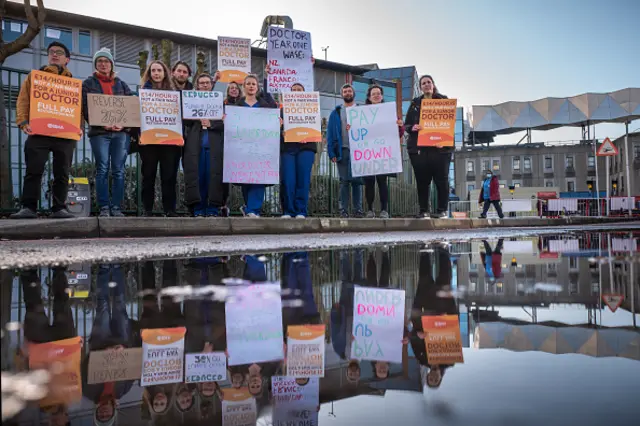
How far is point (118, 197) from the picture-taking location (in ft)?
25.6

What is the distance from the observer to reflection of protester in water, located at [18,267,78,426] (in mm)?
931

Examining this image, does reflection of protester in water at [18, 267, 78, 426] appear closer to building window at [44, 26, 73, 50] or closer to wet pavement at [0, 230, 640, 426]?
wet pavement at [0, 230, 640, 426]

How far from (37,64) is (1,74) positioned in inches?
830

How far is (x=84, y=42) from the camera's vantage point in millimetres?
29891

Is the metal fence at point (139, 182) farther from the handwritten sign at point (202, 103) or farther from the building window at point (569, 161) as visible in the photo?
the building window at point (569, 161)

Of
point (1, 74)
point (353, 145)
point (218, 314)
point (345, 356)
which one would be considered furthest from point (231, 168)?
point (345, 356)

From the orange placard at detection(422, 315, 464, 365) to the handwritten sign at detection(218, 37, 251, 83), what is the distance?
10221 millimetres

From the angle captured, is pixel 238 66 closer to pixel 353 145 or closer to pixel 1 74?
pixel 353 145

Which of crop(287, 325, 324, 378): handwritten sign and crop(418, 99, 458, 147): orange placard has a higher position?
crop(418, 99, 458, 147): orange placard

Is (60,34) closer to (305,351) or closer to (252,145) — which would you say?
(252,145)

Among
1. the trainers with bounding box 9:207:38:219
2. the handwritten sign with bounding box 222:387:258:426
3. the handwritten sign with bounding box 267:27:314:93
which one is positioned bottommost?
the handwritten sign with bounding box 222:387:258:426

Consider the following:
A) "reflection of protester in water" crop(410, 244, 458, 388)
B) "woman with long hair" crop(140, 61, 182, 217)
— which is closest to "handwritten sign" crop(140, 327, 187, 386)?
"reflection of protester in water" crop(410, 244, 458, 388)

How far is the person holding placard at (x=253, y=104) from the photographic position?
8.95 meters

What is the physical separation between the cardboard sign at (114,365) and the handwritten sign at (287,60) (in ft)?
32.6
